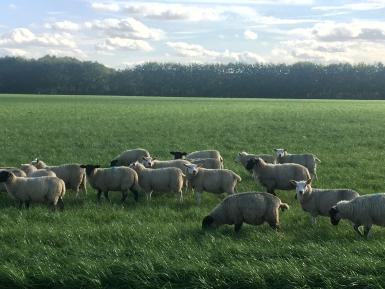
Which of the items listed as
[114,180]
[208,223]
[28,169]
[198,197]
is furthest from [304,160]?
[28,169]

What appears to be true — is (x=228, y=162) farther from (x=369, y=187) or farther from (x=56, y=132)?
(x=56, y=132)

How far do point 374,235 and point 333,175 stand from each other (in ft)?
21.4

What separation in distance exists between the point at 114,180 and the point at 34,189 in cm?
223

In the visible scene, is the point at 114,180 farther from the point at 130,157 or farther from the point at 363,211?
the point at 363,211

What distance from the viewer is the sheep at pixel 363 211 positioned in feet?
30.9

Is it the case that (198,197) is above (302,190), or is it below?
below

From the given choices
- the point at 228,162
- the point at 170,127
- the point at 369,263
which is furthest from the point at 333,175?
the point at 170,127

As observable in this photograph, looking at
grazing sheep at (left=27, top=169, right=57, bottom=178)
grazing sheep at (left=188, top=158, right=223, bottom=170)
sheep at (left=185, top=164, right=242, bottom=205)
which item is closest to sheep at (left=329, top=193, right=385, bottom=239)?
sheep at (left=185, top=164, right=242, bottom=205)

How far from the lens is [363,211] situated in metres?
9.55

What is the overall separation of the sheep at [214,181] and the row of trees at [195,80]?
148867 millimetres

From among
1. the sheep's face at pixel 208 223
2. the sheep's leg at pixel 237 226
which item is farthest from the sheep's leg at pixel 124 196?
the sheep's leg at pixel 237 226

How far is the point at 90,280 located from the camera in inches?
284

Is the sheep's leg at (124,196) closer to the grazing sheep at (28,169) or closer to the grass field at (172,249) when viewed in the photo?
the grass field at (172,249)

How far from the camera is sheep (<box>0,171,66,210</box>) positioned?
11848 millimetres
